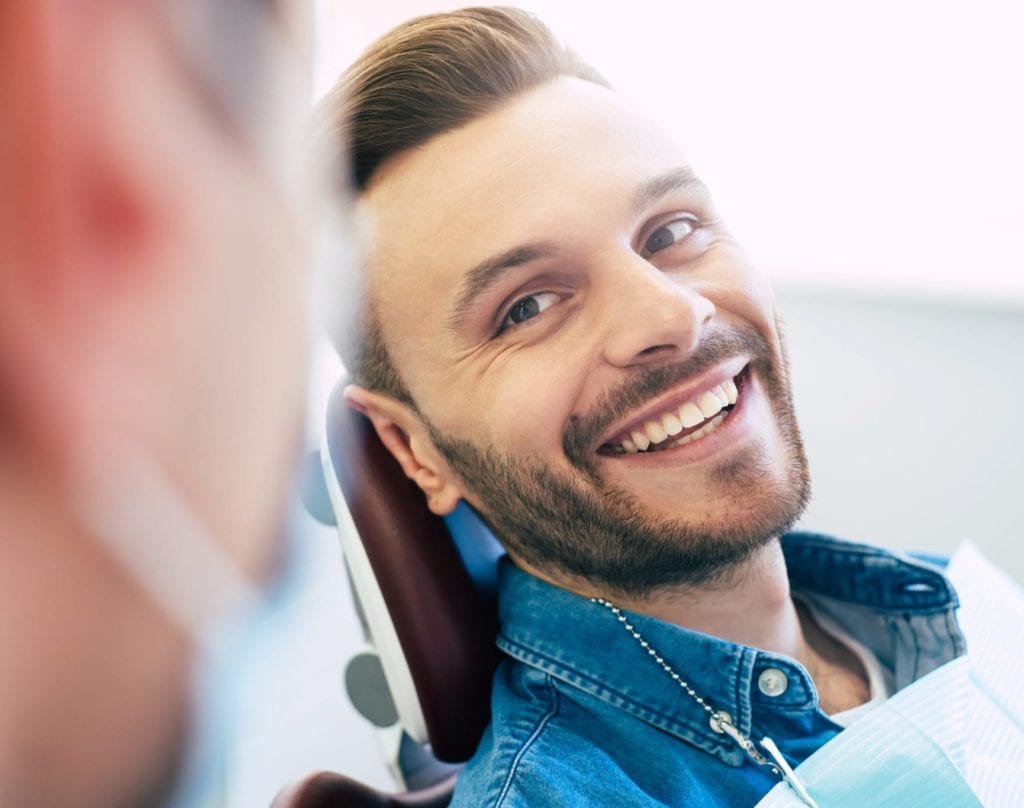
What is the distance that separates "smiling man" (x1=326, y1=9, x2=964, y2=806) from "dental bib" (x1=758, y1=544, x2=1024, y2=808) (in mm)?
51

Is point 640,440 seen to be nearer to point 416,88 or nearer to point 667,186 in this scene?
point 667,186

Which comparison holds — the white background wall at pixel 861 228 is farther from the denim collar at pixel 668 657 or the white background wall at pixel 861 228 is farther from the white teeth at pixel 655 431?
the white teeth at pixel 655 431

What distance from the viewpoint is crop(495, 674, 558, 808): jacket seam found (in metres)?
0.86

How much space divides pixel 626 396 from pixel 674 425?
0.24ft

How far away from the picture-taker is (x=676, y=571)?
995mm

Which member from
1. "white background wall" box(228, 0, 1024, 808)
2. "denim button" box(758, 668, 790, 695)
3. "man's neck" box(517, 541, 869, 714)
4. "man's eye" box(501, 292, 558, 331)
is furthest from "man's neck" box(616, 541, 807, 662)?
"white background wall" box(228, 0, 1024, 808)

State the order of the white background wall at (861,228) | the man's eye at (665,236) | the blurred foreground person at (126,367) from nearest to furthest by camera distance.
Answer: the blurred foreground person at (126,367)
the man's eye at (665,236)
the white background wall at (861,228)

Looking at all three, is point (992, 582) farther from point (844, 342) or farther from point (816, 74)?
point (816, 74)

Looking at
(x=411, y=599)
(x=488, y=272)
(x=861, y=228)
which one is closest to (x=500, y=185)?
(x=488, y=272)

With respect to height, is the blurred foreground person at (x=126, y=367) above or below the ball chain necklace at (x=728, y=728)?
above

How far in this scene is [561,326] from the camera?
1.02m

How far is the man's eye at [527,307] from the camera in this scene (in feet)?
3.43

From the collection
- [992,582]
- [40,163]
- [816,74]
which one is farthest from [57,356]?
[816,74]

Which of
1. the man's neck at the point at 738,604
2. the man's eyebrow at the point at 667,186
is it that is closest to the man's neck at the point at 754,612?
the man's neck at the point at 738,604
